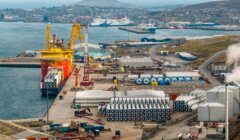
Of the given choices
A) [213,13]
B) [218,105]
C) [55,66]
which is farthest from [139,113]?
[213,13]

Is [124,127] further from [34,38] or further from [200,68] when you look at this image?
[34,38]

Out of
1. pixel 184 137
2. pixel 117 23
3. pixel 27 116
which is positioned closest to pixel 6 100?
pixel 27 116

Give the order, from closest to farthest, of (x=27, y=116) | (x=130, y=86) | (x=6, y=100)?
1. (x=27, y=116)
2. (x=6, y=100)
3. (x=130, y=86)

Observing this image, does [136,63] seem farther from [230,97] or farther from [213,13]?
[213,13]

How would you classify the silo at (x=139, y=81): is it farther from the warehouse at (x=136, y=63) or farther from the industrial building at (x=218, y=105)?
the industrial building at (x=218, y=105)

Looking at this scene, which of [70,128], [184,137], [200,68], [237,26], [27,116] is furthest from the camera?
[237,26]

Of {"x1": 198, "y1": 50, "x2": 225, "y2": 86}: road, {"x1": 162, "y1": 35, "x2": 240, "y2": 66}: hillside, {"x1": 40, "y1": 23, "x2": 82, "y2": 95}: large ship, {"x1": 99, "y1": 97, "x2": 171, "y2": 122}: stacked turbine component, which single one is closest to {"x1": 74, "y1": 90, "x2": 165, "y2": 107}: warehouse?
{"x1": 99, "y1": 97, "x2": 171, "y2": 122}: stacked turbine component
